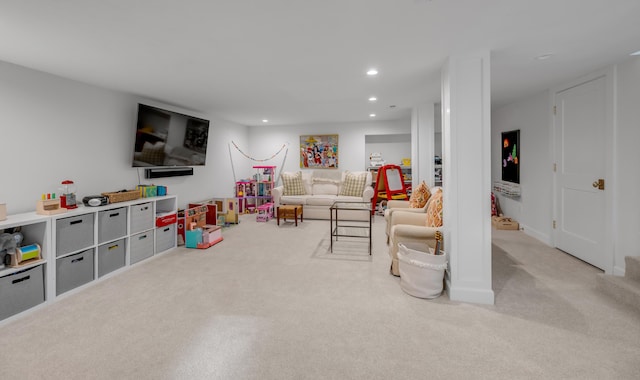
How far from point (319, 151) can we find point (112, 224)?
501 centimetres

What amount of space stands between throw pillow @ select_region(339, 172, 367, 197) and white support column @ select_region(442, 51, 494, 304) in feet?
12.9

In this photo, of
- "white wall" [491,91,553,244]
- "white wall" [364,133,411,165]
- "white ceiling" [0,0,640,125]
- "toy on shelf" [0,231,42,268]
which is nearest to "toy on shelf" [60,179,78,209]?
"toy on shelf" [0,231,42,268]

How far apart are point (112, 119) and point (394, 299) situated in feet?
13.7

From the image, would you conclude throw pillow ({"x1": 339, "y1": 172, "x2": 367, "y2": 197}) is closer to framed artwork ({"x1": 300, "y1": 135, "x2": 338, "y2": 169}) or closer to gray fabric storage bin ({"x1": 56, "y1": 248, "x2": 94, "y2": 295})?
framed artwork ({"x1": 300, "y1": 135, "x2": 338, "y2": 169})

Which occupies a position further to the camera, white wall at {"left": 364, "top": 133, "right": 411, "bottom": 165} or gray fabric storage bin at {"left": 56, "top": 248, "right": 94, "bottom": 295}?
white wall at {"left": 364, "top": 133, "right": 411, "bottom": 165}

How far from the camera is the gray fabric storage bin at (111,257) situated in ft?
10.1

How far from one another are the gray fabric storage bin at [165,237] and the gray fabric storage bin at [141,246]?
13 cm

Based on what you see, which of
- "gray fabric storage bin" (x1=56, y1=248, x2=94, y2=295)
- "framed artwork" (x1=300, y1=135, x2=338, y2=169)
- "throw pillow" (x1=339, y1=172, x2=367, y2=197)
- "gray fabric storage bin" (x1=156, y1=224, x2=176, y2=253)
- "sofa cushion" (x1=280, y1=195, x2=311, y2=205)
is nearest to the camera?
"gray fabric storage bin" (x1=56, y1=248, x2=94, y2=295)

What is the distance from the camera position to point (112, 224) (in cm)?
321

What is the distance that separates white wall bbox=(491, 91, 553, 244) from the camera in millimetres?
4199

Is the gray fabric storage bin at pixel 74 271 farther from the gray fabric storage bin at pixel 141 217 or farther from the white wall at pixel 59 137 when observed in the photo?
the white wall at pixel 59 137

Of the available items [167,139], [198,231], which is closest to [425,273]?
[198,231]

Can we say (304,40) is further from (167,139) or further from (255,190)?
(255,190)

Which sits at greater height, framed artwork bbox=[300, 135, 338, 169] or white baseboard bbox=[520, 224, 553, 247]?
framed artwork bbox=[300, 135, 338, 169]
